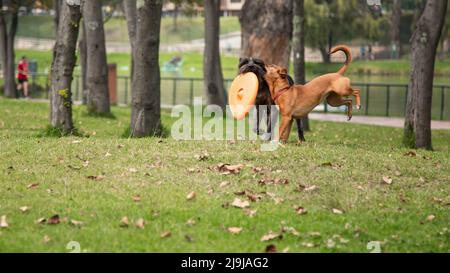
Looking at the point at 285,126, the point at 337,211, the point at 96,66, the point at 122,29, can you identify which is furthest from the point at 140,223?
the point at 122,29

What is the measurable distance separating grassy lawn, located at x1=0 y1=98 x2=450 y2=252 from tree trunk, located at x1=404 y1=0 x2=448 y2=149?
10.2 feet

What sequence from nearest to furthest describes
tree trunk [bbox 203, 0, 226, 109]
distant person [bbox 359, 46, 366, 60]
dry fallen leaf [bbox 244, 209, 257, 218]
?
1. dry fallen leaf [bbox 244, 209, 257, 218]
2. tree trunk [bbox 203, 0, 226, 109]
3. distant person [bbox 359, 46, 366, 60]

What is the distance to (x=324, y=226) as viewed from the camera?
812 cm

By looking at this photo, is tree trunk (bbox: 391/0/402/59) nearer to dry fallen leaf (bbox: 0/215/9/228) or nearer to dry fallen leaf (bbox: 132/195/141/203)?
dry fallen leaf (bbox: 132/195/141/203)

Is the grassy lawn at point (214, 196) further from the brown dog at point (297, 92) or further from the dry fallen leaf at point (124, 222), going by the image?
the brown dog at point (297, 92)

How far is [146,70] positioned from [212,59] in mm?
11933

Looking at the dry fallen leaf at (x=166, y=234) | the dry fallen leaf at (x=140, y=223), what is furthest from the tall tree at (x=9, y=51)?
the dry fallen leaf at (x=166, y=234)

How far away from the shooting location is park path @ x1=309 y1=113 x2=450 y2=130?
2420 cm

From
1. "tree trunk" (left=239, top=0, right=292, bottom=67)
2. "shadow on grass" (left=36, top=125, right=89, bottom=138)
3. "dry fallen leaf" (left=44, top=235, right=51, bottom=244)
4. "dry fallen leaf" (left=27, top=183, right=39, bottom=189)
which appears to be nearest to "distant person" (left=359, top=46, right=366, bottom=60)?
"tree trunk" (left=239, top=0, right=292, bottom=67)

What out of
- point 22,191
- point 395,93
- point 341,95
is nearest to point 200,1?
point 395,93

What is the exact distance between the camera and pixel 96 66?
21.1 m

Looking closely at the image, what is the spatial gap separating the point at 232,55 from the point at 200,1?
39.2m

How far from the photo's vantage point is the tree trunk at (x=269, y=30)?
18594 millimetres

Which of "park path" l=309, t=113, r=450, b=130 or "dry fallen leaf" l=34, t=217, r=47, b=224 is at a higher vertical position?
"dry fallen leaf" l=34, t=217, r=47, b=224
